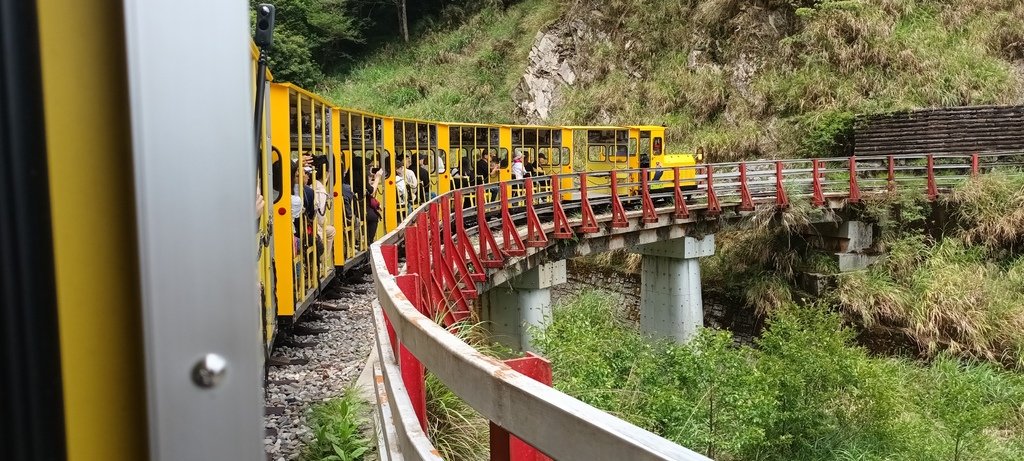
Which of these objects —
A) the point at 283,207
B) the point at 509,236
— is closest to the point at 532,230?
the point at 509,236

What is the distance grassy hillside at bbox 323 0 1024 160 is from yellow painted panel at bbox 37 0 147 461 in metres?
28.0

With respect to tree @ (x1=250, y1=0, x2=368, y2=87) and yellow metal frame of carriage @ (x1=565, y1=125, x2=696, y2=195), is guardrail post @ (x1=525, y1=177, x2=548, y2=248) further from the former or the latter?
tree @ (x1=250, y1=0, x2=368, y2=87)

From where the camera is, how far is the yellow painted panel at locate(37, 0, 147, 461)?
1.03 meters

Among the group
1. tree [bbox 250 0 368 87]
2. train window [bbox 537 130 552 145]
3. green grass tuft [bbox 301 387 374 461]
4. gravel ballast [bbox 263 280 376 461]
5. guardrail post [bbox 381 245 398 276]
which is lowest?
gravel ballast [bbox 263 280 376 461]

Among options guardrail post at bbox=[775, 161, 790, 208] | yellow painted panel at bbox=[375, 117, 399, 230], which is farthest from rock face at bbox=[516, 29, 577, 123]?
yellow painted panel at bbox=[375, 117, 399, 230]

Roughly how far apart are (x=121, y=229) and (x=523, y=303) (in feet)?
51.0

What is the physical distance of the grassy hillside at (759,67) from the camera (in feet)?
91.2

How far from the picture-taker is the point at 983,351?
17.3 meters

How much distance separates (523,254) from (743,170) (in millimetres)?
7444

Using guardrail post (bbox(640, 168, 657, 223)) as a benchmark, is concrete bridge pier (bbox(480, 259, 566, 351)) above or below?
below

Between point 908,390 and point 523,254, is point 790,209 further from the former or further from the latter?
point 523,254

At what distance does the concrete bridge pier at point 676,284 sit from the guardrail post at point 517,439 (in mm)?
16945

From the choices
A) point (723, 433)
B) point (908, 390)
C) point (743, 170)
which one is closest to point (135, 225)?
point (723, 433)

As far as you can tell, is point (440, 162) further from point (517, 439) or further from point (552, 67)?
point (552, 67)
